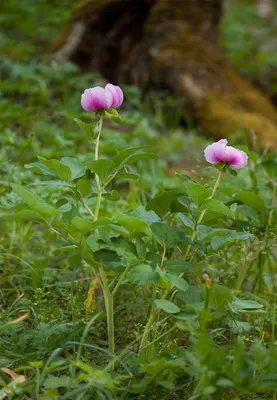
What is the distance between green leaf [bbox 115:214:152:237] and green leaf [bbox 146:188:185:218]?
139 mm

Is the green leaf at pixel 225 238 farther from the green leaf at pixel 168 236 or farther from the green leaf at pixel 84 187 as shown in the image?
the green leaf at pixel 84 187

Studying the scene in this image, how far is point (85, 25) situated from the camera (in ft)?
16.6

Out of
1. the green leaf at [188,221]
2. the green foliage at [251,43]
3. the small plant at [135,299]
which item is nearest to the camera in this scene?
the small plant at [135,299]

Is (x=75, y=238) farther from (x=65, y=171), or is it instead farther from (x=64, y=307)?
(x=64, y=307)

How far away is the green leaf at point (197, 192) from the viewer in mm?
1544

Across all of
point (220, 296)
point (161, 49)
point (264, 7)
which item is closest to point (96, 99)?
point (220, 296)

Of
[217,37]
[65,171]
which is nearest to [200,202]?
[65,171]

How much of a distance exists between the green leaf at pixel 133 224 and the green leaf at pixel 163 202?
0.14 m

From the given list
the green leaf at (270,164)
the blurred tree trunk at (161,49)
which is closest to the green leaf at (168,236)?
the green leaf at (270,164)

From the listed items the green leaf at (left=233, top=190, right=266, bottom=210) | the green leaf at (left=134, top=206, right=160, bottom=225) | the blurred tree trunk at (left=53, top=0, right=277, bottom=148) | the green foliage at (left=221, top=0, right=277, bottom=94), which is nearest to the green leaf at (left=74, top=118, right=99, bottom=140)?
the green leaf at (left=134, top=206, right=160, bottom=225)

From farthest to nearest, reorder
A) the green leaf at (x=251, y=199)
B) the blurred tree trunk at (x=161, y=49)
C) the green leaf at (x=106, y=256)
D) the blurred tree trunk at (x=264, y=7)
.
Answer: the blurred tree trunk at (x=264, y=7) < the blurred tree trunk at (x=161, y=49) < the green leaf at (x=251, y=199) < the green leaf at (x=106, y=256)

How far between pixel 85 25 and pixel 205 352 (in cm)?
417

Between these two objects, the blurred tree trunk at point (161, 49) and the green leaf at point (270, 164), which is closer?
the green leaf at point (270, 164)

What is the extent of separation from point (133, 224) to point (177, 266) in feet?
0.53
